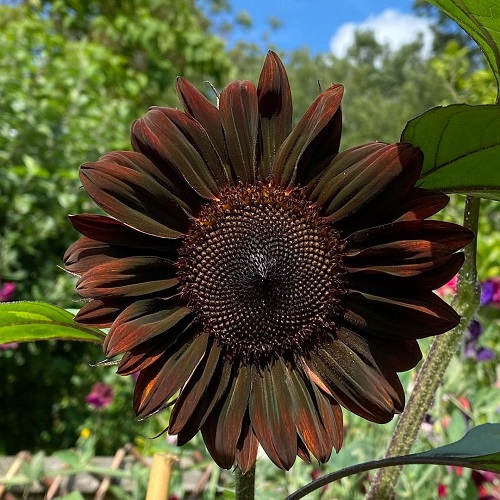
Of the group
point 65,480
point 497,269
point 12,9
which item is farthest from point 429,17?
point 65,480

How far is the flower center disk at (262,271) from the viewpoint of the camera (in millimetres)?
514

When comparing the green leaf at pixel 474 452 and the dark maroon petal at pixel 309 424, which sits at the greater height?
the green leaf at pixel 474 452

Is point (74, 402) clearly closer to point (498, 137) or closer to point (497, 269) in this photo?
point (497, 269)

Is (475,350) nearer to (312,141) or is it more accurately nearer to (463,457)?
(463,457)

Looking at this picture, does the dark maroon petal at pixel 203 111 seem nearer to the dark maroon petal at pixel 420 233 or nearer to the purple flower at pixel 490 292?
the dark maroon petal at pixel 420 233

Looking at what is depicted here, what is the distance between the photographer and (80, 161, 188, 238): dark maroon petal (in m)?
0.48

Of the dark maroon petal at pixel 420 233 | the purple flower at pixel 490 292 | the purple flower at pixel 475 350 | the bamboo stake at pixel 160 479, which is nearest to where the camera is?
the dark maroon petal at pixel 420 233

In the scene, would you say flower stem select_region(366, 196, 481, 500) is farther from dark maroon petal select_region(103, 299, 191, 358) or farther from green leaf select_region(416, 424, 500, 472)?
dark maroon petal select_region(103, 299, 191, 358)

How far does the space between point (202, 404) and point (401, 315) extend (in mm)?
162

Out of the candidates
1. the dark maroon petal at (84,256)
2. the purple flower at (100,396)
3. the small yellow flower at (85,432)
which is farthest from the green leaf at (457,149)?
the small yellow flower at (85,432)

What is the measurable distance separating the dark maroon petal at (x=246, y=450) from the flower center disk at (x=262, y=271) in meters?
0.06

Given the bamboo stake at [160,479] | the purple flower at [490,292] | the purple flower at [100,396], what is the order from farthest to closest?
1. the purple flower at [100,396]
2. the purple flower at [490,292]
3. the bamboo stake at [160,479]

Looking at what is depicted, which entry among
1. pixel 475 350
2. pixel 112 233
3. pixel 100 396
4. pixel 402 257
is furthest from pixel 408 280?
pixel 100 396

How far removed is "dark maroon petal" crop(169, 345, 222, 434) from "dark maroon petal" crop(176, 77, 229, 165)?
0.16 m
